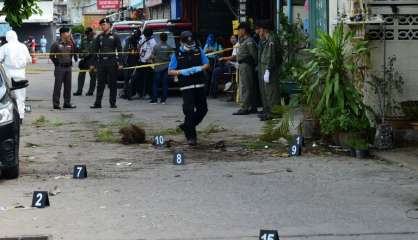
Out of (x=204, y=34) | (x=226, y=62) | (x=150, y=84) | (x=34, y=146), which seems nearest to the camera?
(x=34, y=146)

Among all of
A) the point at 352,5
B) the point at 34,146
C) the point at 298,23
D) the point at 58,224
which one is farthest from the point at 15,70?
the point at 58,224

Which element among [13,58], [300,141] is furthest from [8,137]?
[13,58]

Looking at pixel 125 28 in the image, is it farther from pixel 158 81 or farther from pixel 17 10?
pixel 17 10

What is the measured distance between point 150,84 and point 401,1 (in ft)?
41.7

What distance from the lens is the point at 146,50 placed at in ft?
79.3

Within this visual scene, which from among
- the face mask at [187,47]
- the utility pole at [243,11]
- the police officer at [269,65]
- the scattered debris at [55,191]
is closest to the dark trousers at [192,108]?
the face mask at [187,47]

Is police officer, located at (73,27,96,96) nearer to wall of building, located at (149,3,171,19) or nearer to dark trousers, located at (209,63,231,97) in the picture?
dark trousers, located at (209,63,231,97)

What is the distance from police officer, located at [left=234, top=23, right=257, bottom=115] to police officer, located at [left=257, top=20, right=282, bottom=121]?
1400 mm

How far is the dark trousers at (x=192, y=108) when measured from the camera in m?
14.2

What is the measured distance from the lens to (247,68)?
18.9m

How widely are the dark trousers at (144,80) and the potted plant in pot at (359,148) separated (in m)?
12.3

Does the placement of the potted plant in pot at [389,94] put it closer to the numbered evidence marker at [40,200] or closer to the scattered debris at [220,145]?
the scattered debris at [220,145]

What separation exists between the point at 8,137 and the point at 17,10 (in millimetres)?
6528

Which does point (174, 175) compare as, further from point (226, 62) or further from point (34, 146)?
point (226, 62)
